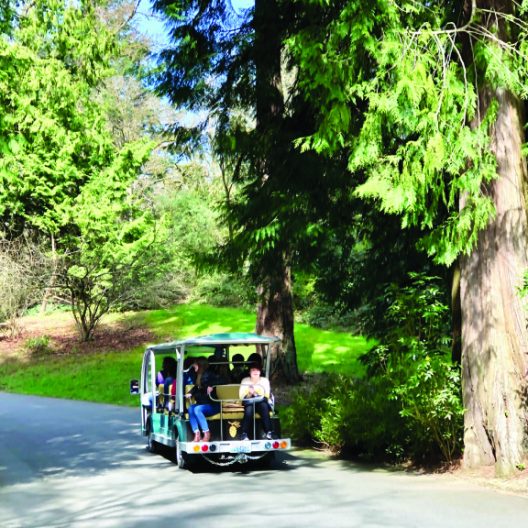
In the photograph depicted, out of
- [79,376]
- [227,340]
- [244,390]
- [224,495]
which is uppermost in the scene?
[227,340]

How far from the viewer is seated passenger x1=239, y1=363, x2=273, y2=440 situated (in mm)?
13836

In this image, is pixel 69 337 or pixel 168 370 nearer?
pixel 168 370

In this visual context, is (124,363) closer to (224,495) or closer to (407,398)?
(407,398)

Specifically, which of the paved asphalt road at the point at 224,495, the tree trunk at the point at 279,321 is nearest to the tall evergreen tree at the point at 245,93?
the paved asphalt road at the point at 224,495

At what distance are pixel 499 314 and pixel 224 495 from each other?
4280mm

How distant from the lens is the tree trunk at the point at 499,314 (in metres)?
12.1

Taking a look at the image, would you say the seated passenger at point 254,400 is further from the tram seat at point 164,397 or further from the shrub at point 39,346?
the shrub at point 39,346

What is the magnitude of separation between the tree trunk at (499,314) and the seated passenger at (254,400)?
9.84 feet

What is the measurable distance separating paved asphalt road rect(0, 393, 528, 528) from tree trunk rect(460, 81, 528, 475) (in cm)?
86

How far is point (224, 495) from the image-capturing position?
11.2 meters

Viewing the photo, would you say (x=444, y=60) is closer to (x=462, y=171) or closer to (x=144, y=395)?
(x=462, y=171)

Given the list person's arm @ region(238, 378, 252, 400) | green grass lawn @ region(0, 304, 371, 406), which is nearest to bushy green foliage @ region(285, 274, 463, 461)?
person's arm @ region(238, 378, 252, 400)

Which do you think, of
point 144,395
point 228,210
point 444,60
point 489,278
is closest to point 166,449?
point 144,395

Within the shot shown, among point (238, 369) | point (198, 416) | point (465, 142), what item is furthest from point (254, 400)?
point (465, 142)
